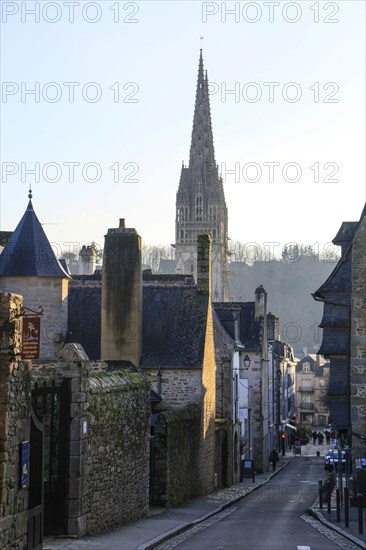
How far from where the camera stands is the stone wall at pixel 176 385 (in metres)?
30.9

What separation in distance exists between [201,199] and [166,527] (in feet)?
366

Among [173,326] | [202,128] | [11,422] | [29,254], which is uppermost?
[202,128]

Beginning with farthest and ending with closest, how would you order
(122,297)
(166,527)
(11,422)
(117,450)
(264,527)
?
(122,297) → (264,527) → (166,527) → (117,450) → (11,422)

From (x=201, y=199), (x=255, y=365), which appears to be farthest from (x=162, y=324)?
(x=201, y=199)

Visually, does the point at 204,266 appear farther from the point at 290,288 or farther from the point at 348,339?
the point at 290,288

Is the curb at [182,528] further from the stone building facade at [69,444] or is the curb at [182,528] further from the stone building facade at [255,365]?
the stone building facade at [255,365]

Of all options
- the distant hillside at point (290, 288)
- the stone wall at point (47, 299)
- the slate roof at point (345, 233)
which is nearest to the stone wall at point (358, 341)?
the slate roof at point (345, 233)

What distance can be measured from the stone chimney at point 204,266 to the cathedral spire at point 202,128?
309 feet

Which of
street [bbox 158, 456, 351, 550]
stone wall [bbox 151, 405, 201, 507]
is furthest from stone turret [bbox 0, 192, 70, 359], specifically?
street [bbox 158, 456, 351, 550]

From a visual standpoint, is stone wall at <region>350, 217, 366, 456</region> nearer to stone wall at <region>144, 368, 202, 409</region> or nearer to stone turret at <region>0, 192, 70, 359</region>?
stone wall at <region>144, 368, 202, 409</region>

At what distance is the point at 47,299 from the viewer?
102 ft

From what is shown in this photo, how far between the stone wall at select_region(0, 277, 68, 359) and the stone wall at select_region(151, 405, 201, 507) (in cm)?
480

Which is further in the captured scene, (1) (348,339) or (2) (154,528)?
(1) (348,339)

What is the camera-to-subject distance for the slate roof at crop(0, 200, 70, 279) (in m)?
30.8
